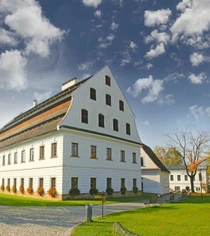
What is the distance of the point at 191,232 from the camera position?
10289mm

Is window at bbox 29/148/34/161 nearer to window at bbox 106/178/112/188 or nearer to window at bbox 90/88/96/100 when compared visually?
window at bbox 106/178/112/188

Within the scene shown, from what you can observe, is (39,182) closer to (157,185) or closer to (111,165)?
(111,165)

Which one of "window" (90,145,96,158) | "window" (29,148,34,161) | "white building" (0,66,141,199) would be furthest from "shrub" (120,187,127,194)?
"window" (29,148,34,161)

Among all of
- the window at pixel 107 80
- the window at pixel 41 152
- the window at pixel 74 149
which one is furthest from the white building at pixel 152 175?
the window at pixel 41 152

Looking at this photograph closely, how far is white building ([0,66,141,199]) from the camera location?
86.1 feet

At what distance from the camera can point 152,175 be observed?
142 ft

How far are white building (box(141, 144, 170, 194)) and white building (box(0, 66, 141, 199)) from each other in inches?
318

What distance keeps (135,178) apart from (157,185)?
8859mm

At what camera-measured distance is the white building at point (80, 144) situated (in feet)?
86.1

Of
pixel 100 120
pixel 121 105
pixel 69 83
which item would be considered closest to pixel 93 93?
pixel 100 120

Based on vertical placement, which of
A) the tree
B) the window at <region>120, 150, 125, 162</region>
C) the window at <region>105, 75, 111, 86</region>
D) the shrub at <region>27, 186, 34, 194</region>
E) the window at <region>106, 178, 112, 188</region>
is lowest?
the shrub at <region>27, 186, 34, 194</region>

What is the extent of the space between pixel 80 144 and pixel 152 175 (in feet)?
64.8

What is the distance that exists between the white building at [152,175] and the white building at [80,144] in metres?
8.09

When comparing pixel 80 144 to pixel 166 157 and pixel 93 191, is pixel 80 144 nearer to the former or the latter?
pixel 93 191
